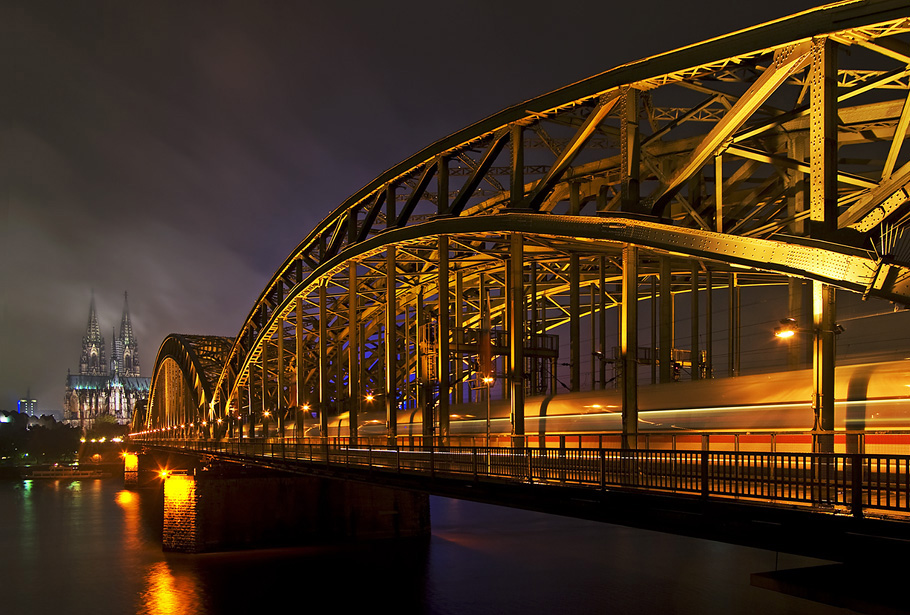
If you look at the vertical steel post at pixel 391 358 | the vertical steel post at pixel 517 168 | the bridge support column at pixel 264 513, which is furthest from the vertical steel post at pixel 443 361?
the bridge support column at pixel 264 513

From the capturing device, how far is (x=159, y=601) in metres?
41.0

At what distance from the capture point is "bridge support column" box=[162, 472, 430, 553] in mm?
52094

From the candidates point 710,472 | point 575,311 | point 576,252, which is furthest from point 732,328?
point 710,472

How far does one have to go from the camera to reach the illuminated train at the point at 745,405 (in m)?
19.0

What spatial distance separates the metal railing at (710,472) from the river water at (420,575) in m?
13.9

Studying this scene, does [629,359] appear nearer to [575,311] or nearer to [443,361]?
[443,361]

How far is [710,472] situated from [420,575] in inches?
1178

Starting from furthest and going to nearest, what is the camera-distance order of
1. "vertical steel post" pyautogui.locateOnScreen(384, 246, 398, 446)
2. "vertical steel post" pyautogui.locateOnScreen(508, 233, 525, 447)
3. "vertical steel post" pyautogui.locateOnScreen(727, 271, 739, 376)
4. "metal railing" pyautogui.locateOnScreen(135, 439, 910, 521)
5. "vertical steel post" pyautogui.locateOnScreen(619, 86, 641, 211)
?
1. "vertical steel post" pyautogui.locateOnScreen(727, 271, 739, 376)
2. "vertical steel post" pyautogui.locateOnScreen(384, 246, 398, 446)
3. "vertical steel post" pyautogui.locateOnScreen(508, 233, 525, 447)
4. "vertical steel post" pyautogui.locateOnScreen(619, 86, 641, 211)
5. "metal railing" pyautogui.locateOnScreen(135, 439, 910, 521)

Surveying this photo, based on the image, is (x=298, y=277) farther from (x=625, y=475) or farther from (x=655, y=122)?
(x=625, y=475)

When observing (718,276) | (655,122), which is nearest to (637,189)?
(655,122)

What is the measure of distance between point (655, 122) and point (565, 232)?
6742mm

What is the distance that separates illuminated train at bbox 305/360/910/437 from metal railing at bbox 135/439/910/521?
3.76 feet

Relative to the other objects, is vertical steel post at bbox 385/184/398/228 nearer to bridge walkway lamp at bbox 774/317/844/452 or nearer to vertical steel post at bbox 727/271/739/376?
vertical steel post at bbox 727/271/739/376

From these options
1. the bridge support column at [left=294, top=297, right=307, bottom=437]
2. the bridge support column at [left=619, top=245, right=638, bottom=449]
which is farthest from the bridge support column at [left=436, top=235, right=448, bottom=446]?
the bridge support column at [left=294, top=297, right=307, bottom=437]
